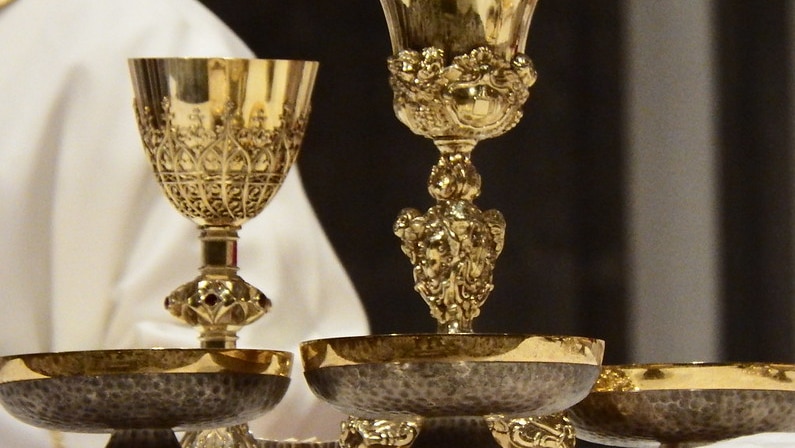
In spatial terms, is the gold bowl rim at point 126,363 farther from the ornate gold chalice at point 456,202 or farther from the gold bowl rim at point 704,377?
the gold bowl rim at point 704,377

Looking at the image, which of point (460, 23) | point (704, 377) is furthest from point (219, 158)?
point (704, 377)

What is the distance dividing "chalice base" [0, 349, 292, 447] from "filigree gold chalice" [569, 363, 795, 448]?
17 centimetres

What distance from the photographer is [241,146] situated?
816 millimetres

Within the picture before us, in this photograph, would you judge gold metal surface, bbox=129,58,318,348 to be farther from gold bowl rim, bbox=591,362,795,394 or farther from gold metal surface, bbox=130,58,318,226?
gold bowl rim, bbox=591,362,795,394

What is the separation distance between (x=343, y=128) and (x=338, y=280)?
3.41 ft

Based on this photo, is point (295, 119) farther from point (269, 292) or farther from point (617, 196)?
point (617, 196)

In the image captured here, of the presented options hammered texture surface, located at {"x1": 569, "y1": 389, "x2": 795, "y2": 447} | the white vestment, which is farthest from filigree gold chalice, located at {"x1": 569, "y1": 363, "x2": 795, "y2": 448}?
the white vestment

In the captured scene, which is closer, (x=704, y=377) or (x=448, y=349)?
(x=448, y=349)

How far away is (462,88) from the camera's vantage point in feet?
2.60

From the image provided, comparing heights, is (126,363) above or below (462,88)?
below

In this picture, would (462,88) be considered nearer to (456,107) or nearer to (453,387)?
(456,107)

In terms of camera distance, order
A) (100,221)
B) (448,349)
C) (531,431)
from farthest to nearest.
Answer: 1. (100,221)
2. (531,431)
3. (448,349)

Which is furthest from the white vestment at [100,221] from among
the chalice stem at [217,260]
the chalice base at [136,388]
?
the chalice base at [136,388]

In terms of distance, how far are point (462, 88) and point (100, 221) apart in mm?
605
